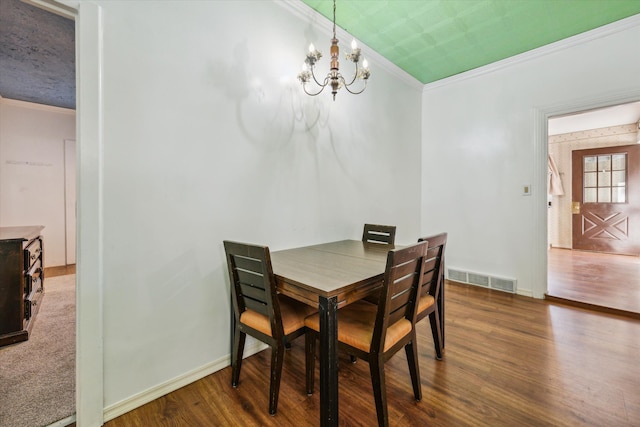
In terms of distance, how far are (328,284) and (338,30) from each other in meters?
2.45

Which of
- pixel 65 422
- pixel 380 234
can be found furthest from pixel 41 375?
pixel 380 234

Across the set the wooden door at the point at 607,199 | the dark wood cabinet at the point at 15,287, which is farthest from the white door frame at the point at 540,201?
the dark wood cabinet at the point at 15,287

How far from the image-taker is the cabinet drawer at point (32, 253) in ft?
7.25

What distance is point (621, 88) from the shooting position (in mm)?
2584

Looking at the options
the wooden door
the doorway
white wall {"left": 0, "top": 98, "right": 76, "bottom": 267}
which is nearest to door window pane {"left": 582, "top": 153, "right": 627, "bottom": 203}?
the wooden door

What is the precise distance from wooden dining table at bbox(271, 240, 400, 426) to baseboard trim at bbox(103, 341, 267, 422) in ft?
2.63

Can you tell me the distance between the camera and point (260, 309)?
4.84 feet

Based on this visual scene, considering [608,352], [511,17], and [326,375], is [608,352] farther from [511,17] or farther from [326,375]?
[511,17]

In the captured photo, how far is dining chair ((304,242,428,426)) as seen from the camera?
4.09 feet

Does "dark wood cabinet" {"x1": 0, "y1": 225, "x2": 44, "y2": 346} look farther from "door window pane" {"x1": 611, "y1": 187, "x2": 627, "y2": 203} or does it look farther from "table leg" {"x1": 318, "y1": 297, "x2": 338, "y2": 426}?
"door window pane" {"x1": 611, "y1": 187, "x2": 627, "y2": 203}

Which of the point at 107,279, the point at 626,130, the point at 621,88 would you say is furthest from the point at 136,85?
the point at 626,130

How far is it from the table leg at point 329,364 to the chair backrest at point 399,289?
218 millimetres

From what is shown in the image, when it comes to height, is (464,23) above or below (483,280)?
above

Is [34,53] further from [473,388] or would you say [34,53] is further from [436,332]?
[473,388]
